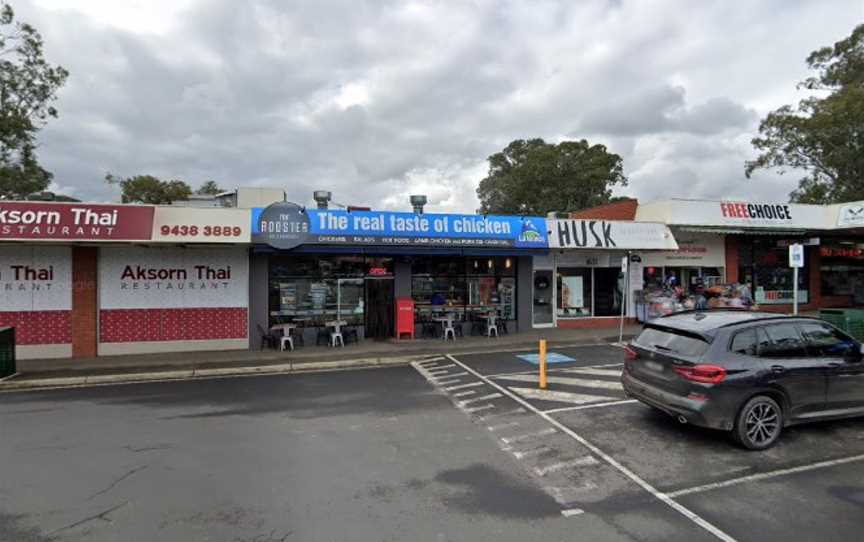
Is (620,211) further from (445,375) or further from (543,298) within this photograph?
(445,375)

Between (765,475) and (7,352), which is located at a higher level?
(7,352)

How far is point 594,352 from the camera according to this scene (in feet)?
44.9

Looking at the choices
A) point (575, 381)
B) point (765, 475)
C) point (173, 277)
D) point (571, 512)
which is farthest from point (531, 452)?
point (173, 277)

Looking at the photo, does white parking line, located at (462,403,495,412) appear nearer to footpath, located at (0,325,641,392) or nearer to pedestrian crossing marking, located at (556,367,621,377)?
pedestrian crossing marking, located at (556,367,621,377)

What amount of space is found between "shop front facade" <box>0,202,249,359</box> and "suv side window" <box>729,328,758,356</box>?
11582 mm

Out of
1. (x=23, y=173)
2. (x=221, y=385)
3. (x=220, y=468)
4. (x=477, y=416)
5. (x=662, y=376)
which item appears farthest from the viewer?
(x=23, y=173)

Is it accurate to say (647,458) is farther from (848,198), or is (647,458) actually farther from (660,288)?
(848,198)

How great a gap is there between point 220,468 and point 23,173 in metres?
26.4

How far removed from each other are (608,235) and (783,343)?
37.0 ft

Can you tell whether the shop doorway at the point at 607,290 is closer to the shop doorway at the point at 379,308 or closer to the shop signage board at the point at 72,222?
the shop doorway at the point at 379,308

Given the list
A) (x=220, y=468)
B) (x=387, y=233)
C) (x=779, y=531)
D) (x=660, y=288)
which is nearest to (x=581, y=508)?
(x=779, y=531)

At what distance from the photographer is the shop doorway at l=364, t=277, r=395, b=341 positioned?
16.2m

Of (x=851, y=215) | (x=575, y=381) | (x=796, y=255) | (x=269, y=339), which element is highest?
(x=851, y=215)

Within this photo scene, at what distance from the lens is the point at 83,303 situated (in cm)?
1371
